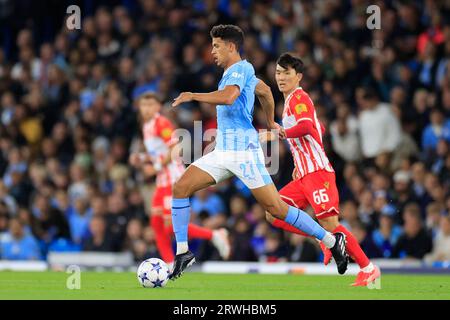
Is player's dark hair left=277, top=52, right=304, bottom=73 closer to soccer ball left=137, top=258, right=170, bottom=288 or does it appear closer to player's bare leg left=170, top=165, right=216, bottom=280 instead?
player's bare leg left=170, top=165, right=216, bottom=280

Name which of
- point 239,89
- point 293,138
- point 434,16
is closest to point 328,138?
point 434,16

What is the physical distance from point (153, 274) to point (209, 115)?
7776 millimetres

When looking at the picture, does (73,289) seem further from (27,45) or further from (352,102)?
(27,45)

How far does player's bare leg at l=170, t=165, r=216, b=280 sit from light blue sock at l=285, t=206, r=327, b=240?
2.80 feet

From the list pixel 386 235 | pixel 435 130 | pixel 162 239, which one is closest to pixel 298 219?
pixel 162 239

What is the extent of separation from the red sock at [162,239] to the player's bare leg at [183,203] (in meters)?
3.71

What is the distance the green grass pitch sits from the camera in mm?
9992

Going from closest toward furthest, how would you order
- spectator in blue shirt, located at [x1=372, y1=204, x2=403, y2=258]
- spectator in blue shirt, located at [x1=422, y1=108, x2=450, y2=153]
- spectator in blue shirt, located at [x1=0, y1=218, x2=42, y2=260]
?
spectator in blue shirt, located at [x1=372, y1=204, x2=403, y2=258], spectator in blue shirt, located at [x1=422, y1=108, x2=450, y2=153], spectator in blue shirt, located at [x1=0, y1=218, x2=42, y2=260]

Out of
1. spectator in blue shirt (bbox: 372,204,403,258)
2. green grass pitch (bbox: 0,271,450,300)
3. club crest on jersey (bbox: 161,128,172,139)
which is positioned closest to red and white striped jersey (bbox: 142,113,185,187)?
club crest on jersey (bbox: 161,128,172,139)

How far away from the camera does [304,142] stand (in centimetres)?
1139

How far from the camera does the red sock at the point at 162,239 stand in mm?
14672

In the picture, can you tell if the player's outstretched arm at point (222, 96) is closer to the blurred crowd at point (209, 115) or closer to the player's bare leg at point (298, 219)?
the player's bare leg at point (298, 219)

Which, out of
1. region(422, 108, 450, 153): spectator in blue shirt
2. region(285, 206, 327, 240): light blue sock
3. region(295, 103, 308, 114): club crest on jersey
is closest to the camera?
region(285, 206, 327, 240): light blue sock

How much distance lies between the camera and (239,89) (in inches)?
408
